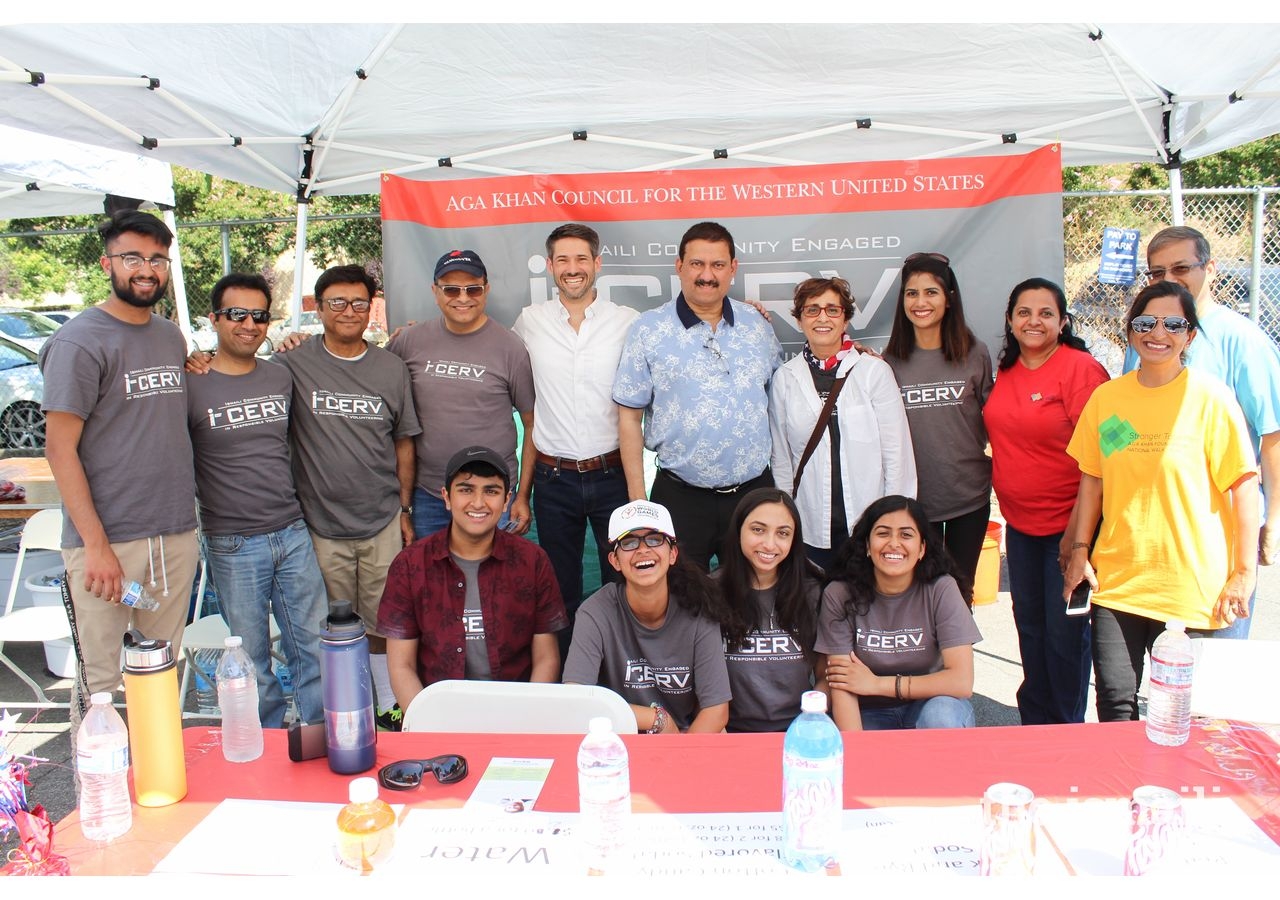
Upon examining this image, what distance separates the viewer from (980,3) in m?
1.21

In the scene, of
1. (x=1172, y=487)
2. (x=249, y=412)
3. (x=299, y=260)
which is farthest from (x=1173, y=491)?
(x=299, y=260)

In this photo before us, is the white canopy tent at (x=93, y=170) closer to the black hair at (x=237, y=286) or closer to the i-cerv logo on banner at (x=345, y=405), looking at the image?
the black hair at (x=237, y=286)

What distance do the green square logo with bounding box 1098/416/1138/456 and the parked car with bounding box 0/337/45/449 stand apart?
10030mm

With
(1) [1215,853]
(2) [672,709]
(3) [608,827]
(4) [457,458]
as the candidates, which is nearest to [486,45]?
(4) [457,458]

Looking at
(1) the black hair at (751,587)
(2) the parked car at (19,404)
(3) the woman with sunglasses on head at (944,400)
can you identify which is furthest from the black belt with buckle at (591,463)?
(2) the parked car at (19,404)

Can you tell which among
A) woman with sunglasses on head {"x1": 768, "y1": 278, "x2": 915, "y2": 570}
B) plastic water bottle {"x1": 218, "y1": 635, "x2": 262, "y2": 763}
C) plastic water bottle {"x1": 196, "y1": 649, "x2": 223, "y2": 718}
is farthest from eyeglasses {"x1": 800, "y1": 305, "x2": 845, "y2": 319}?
plastic water bottle {"x1": 196, "y1": 649, "x2": 223, "y2": 718}

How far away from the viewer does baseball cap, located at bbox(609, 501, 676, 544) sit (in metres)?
2.48

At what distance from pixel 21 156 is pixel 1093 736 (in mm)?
6453

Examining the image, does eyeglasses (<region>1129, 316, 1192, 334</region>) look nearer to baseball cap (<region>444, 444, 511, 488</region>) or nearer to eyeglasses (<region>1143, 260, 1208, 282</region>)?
eyeglasses (<region>1143, 260, 1208, 282</region>)

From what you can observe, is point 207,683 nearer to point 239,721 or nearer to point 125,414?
point 125,414

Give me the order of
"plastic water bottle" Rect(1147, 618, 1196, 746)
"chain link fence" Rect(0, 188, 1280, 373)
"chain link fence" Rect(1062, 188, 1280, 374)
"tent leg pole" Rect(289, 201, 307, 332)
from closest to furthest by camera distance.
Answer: "plastic water bottle" Rect(1147, 618, 1196, 746)
"tent leg pole" Rect(289, 201, 307, 332)
"chain link fence" Rect(1062, 188, 1280, 374)
"chain link fence" Rect(0, 188, 1280, 373)

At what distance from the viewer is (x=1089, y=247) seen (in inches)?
487

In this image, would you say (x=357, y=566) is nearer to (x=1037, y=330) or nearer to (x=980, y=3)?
(x=1037, y=330)

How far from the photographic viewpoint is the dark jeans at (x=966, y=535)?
3357 millimetres
